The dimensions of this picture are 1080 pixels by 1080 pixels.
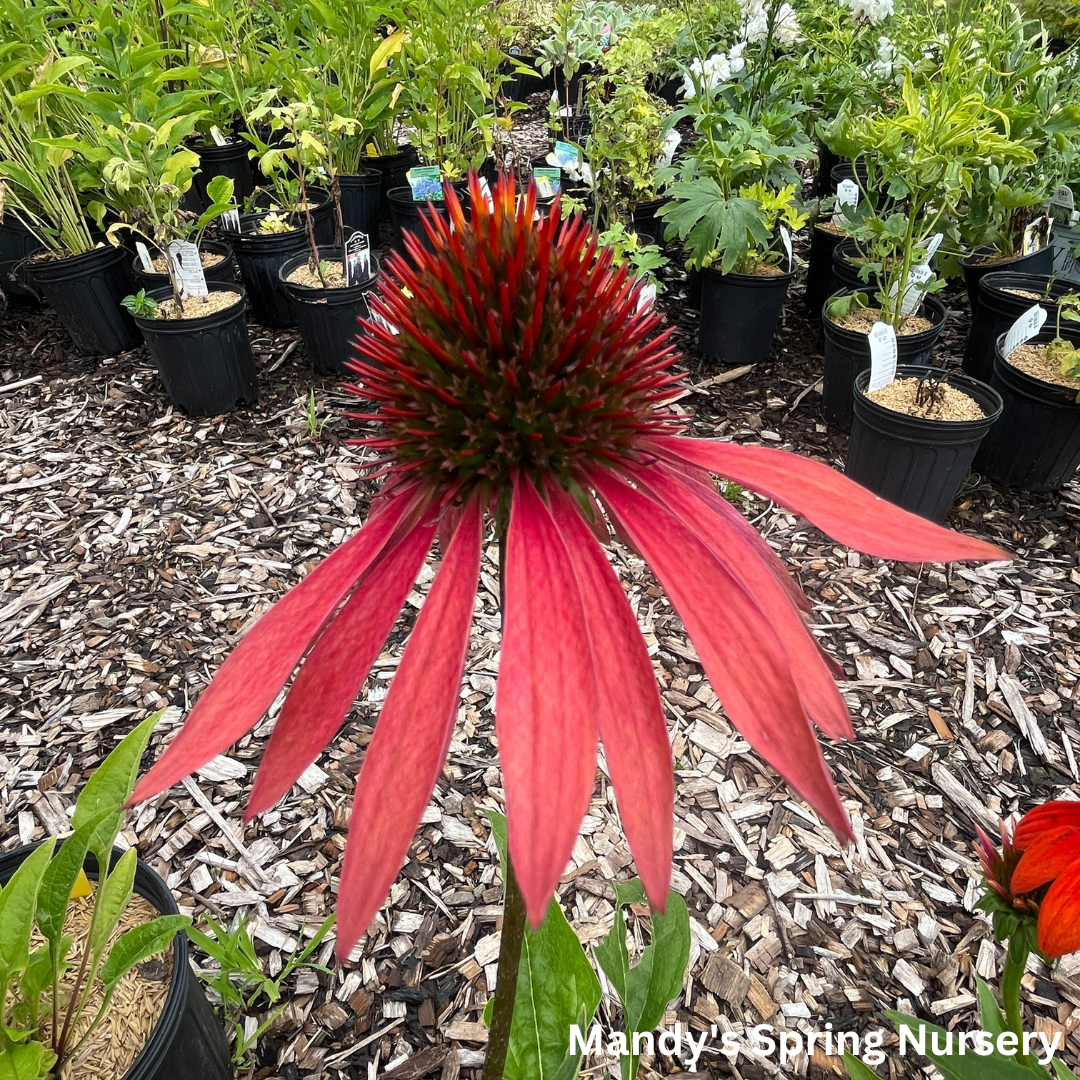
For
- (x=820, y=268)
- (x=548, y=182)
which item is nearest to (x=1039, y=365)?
(x=820, y=268)

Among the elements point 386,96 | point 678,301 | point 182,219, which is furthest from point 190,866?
point 386,96

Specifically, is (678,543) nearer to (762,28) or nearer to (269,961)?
(269,961)

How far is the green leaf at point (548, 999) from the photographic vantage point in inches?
28.9

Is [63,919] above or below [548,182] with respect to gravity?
below

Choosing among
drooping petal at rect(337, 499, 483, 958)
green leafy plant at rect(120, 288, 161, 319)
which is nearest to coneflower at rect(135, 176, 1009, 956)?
drooping petal at rect(337, 499, 483, 958)

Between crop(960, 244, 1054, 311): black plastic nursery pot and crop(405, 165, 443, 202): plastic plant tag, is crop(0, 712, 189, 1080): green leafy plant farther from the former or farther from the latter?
crop(960, 244, 1054, 311): black plastic nursery pot

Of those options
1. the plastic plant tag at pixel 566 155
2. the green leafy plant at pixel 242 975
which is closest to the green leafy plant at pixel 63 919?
the green leafy plant at pixel 242 975

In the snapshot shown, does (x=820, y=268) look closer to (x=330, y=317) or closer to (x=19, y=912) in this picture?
(x=330, y=317)

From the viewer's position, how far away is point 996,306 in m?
2.23

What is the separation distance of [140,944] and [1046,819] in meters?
0.78

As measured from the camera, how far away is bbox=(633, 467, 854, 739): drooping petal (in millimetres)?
423

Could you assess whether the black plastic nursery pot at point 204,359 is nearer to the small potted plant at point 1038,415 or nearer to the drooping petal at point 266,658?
the drooping petal at point 266,658

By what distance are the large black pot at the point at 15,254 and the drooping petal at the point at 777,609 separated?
3.06 metres

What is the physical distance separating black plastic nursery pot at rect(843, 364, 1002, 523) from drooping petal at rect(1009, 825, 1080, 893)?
1214 mm
